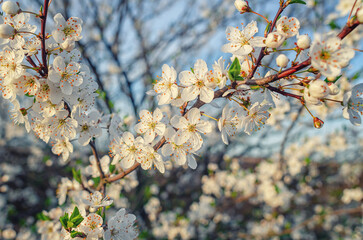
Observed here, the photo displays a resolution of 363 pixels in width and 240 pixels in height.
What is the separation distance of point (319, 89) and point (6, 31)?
59.3 inches

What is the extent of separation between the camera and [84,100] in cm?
152

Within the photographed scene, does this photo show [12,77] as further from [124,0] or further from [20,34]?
[124,0]

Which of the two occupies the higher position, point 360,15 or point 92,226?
point 360,15

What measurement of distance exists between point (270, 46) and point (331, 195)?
942 centimetres

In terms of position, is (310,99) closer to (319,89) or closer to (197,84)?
(319,89)

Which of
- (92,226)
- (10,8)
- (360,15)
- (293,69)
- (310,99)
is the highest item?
(10,8)

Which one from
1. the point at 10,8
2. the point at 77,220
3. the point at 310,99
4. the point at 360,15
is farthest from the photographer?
the point at 77,220

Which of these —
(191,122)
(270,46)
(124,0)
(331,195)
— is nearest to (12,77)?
(191,122)

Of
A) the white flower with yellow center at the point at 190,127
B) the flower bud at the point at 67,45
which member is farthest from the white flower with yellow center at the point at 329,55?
the flower bud at the point at 67,45

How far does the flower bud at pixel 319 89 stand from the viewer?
39.3 inches

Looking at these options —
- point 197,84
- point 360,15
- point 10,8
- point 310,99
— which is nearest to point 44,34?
point 10,8

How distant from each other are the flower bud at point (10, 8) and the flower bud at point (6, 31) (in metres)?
0.10

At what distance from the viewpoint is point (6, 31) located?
4.02 feet

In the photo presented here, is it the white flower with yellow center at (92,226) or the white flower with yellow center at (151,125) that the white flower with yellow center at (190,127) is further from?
the white flower with yellow center at (92,226)
